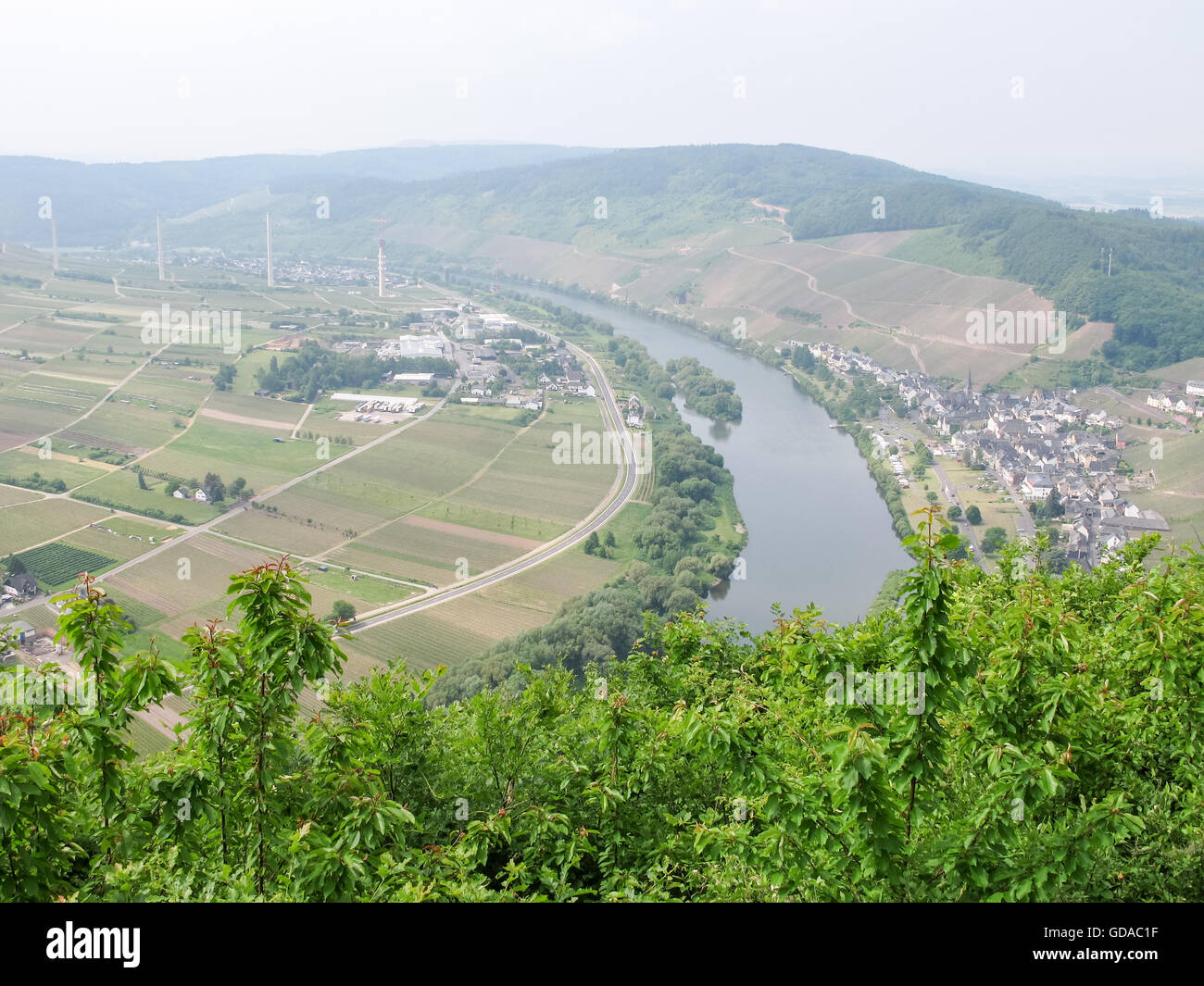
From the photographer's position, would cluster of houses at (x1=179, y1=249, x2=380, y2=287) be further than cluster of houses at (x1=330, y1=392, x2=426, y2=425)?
Yes

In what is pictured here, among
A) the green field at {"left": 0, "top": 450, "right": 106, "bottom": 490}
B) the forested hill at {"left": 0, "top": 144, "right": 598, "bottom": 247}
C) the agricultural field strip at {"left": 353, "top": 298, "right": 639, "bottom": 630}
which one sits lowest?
the agricultural field strip at {"left": 353, "top": 298, "right": 639, "bottom": 630}

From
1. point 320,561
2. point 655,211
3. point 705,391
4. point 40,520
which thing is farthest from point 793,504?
point 655,211

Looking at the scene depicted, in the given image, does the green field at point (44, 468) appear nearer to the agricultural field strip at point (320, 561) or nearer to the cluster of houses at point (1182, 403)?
the agricultural field strip at point (320, 561)

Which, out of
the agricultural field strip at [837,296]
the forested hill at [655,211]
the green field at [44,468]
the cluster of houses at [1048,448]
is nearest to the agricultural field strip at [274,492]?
the green field at [44,468]

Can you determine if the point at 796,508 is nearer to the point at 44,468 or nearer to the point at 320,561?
the point at 320,561

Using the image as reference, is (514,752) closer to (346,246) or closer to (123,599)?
(123,599)

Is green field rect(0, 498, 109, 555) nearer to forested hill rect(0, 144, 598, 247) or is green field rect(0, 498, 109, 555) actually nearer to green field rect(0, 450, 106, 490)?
green field rect(0, 450, 106, 490)

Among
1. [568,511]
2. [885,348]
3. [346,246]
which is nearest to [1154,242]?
[885,348]

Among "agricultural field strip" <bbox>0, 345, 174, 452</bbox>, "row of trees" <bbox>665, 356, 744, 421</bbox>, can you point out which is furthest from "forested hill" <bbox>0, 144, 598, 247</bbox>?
"row of trees" <bbox>665, 356, 744, 421</bbox>
